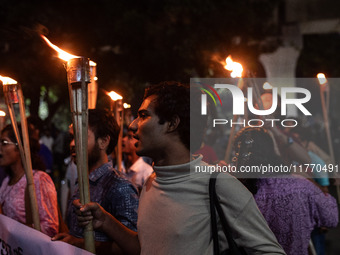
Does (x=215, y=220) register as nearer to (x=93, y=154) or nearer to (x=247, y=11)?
(x=93, y=154)

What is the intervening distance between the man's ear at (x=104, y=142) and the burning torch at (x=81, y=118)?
1.01 metres

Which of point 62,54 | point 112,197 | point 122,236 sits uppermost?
point 62,54

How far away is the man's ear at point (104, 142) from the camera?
9.54 feet

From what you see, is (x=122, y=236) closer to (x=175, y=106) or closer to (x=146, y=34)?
(x=175, y=106)

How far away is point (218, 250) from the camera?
1738 mm

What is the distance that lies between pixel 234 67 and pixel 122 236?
206 centimetres

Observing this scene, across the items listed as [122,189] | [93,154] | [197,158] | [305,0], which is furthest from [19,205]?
[305,0]

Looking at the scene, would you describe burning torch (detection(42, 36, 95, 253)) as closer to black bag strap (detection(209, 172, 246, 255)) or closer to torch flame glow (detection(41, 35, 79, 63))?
torch flame glow (detection(41, 35, 79, 63))

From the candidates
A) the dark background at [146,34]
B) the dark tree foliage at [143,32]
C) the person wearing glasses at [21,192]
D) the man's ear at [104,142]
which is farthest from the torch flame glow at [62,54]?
the dark tree foliage at [143,32]

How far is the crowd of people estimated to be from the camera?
5.70ft

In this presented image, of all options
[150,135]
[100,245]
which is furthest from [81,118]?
[100,245]

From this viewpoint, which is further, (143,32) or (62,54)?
(143,32)

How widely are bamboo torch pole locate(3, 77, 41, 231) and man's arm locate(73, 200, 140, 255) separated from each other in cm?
85

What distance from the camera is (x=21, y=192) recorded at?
349 cm
